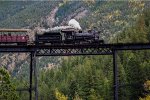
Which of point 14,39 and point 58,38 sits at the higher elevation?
point 58,38

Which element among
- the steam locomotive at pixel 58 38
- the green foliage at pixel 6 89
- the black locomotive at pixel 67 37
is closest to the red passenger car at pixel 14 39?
the steam locomotive at pixel 58 38

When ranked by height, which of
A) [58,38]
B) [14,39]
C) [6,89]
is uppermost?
[58,38]

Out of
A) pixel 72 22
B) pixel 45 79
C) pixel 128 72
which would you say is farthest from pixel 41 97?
pixel 72 22

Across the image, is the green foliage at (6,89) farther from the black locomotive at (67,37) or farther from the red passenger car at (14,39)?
the black locomotive at (67,37)

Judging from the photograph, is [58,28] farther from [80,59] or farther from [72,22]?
[80,59]

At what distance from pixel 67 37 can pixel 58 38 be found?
35.5 inches

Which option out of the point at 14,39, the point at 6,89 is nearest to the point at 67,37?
the point at 14,39

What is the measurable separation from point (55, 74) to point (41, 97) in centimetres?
2393

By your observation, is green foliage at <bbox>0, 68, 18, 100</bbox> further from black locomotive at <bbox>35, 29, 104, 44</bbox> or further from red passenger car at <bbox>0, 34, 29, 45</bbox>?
black locomotive at <bbox>35, 29, 104, 44</bbox>

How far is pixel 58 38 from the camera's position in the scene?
1570 inches

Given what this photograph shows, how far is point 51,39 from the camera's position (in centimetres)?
3991

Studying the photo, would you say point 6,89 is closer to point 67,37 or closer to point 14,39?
point 14,39

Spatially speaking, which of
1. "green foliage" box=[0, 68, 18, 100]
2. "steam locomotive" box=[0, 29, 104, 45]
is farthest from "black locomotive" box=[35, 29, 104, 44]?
"green foliage" box=[0, 68, 18, 100]

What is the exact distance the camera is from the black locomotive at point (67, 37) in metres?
39.9
